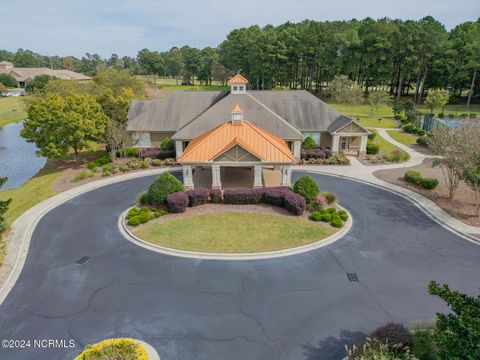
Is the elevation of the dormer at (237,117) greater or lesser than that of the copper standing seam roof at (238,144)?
greater

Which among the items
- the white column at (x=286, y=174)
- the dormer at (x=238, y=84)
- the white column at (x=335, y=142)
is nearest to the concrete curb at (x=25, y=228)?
the dormer at (x=238, y=84)

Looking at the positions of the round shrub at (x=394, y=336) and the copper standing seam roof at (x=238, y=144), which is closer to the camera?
the round shrub at (x=394, y=336)

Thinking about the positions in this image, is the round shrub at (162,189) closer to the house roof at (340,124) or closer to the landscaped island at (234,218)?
the landscaped island at (234,218)

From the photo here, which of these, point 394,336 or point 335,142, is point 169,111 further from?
point 394,336

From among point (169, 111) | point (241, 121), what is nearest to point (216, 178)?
point (241, 121)

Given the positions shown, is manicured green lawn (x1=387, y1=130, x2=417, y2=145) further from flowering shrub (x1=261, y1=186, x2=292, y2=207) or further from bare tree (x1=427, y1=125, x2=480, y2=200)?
flowering shrub (x1=261, y1=186, x2=292, y2=207)
